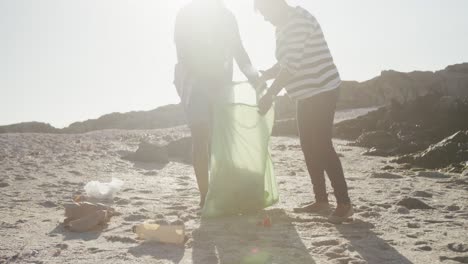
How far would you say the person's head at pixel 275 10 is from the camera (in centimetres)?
349

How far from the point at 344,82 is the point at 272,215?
2293cm

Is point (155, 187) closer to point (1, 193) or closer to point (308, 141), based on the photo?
point (1, 193)

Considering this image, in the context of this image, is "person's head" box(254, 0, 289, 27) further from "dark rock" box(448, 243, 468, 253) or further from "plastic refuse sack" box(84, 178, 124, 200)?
"plastic refuse sack" box(84, 178, 124, 200)

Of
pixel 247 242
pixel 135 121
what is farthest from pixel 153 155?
pixel 135 121

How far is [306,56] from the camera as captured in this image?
3.40 metres

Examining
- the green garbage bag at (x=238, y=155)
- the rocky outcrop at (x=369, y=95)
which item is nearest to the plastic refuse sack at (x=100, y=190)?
the green garbage bag at (x=238, y=155)

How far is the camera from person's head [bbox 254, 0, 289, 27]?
3494 mm

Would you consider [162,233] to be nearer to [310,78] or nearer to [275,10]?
[310,78]

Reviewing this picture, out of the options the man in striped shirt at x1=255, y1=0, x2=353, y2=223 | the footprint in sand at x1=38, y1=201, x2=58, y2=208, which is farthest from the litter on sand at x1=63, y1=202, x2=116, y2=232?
the man in striped shirt at x1=255, y1=0, x2=353, y2=223

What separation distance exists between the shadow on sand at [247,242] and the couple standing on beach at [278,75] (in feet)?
1.43

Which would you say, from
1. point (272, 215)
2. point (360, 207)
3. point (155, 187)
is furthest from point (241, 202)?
point (155, 187)

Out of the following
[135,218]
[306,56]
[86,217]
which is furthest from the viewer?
[135,218]

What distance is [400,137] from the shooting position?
31.7 feet

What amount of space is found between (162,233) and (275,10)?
178 centimetres
